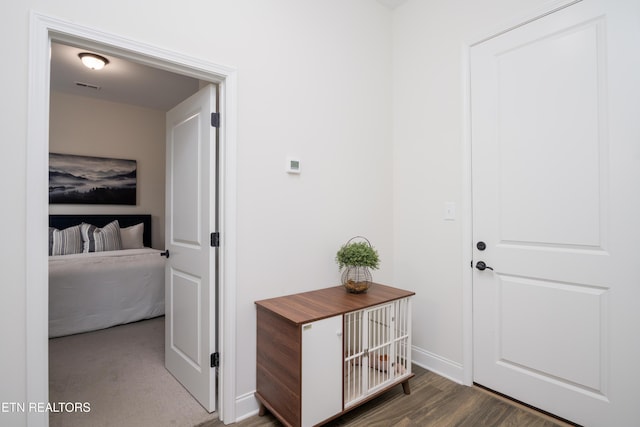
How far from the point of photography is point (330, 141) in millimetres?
2398

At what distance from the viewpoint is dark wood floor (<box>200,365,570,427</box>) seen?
1.87 meters

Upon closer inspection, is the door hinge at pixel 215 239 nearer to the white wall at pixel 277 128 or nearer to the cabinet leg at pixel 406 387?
the white wall at pixel 277 128

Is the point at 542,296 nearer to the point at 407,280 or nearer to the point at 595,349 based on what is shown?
the point at 595,349

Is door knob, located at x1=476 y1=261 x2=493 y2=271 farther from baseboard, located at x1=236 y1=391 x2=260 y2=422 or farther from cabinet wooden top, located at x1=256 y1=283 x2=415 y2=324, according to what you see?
baseboard, located at x1=236 y1=391 x2=260 y2=422

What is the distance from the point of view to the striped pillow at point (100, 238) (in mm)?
4301

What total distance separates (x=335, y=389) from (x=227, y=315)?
2.45ft

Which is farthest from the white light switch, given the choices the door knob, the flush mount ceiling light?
the flush mount ceiling light

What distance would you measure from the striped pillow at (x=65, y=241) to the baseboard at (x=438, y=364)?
4361mm

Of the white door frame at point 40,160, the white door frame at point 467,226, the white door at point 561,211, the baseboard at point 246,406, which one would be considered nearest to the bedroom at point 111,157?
the white door frame at point 40,160

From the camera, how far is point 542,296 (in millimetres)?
1968

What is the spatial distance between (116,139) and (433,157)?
4779 mm

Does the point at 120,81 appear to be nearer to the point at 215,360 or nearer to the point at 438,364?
the point at 215,360

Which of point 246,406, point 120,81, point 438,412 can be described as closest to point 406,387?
point 438,412

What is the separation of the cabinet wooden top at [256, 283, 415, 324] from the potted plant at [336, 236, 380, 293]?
7 centimetres
